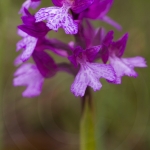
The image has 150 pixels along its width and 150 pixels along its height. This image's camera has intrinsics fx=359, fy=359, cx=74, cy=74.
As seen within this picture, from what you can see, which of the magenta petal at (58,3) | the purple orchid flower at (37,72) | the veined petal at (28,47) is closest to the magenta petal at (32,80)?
the purple orchid flower at (37,72)

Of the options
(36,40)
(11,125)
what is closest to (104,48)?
(36,40)

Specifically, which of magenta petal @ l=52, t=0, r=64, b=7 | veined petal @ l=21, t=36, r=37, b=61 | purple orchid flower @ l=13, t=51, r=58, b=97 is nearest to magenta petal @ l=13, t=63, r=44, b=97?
purple orchid flower @ l=13, t=51, r=58, b=97

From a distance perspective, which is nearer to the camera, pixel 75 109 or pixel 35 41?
pixel 35 41

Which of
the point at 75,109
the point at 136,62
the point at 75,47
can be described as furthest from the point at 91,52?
the point at 75,109

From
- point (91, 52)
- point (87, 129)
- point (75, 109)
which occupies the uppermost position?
point (91, 52)

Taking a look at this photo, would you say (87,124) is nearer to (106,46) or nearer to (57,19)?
(106,46)

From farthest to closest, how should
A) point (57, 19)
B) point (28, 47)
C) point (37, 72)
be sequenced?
point (37, 72)
point (28, 47)
point (57, 19)

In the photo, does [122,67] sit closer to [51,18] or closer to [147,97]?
[51,18]
